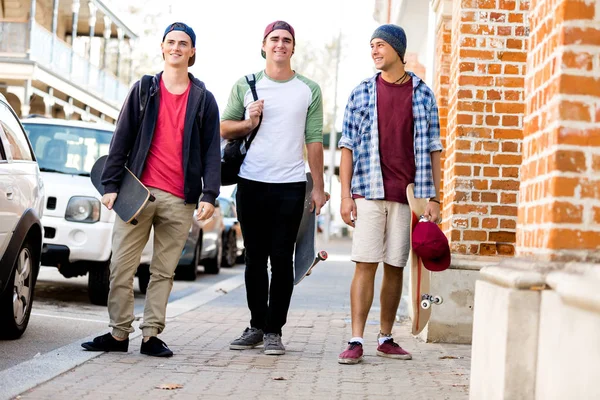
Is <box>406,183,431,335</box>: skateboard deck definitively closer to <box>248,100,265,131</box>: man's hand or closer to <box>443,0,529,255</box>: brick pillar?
<box>443,0,529,255</box>: brick pillar

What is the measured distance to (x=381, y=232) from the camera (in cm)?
686

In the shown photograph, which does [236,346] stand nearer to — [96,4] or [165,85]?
[165,85]

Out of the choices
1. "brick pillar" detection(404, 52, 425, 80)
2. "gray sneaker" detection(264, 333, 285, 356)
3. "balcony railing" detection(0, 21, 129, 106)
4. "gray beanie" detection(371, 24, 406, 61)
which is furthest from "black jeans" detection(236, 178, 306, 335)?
"balcony railing" detection(0, 21, 129, 106)

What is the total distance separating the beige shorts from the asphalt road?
218cm

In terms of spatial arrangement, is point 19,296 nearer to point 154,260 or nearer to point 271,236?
point 154,260

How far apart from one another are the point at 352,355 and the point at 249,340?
89 centimetres

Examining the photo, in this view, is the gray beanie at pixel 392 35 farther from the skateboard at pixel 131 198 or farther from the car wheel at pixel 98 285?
the car wheel at pixel 98 285

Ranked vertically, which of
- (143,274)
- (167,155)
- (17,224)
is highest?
(167,155)

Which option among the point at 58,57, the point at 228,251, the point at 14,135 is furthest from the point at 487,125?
the point at 58,57

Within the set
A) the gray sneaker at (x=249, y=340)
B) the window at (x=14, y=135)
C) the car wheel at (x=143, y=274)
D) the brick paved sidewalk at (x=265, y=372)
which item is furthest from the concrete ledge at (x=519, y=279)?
the car wheel at (x=143, y=274)

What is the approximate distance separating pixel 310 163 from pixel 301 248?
2.16ft

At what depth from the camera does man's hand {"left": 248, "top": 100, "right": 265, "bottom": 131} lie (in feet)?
23.0

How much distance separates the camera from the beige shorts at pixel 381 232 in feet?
22.4

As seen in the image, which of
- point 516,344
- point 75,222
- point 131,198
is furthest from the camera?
point 75,222
